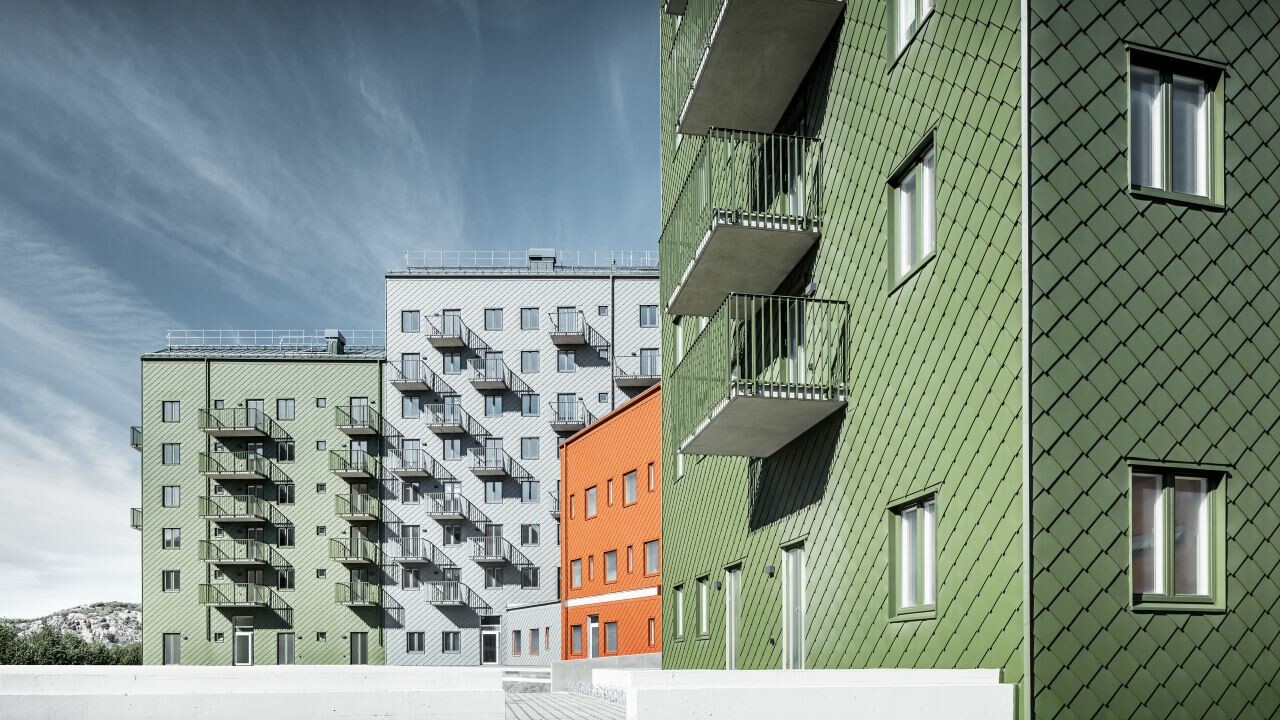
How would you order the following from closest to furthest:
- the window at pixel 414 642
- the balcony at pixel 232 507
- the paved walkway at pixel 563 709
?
the paved walkway at pixel 563 709 < the window at pixel 414 642 < the balcony at pixel 232 507

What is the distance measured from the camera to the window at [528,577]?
201ft

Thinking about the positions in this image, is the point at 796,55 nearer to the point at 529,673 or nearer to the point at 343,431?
the point at 529,673

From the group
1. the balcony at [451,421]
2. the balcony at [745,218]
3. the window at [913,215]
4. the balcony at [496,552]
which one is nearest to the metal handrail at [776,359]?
the balcony at [745,218]

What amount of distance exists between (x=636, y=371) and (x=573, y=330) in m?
4.03

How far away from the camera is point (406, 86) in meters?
47.2

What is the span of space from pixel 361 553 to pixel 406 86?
25721 millimetres

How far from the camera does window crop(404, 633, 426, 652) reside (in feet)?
201

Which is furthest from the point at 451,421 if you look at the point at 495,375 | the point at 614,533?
the point at 614,533

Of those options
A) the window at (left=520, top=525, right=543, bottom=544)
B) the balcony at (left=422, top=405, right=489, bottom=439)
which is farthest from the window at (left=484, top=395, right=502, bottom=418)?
the window at (left=520, top=525, right=543, bottom=544)

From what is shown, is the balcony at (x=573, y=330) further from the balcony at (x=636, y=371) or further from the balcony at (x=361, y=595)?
the balcony at (x=361, y=595)

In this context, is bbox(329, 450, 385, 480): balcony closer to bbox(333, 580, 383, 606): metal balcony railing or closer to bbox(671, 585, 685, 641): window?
bbox(333, 580, 383, 606): metal balcony railing

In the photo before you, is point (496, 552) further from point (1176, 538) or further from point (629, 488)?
point (1176, 538)

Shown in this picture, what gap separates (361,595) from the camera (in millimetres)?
61344

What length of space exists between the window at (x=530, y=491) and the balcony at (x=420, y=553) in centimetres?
502
